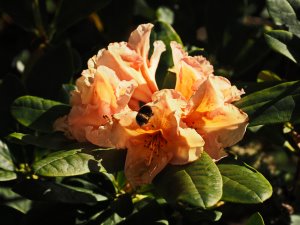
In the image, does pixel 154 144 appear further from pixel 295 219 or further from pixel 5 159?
pixel 295 219

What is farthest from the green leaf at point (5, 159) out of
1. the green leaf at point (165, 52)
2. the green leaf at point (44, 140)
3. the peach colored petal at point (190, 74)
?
the peach colored petal at point (190, 74)

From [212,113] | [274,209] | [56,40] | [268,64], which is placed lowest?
[274,209]

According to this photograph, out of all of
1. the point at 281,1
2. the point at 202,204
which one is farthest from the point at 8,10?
the point at 202,204

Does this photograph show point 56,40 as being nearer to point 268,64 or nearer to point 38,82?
point 38,82

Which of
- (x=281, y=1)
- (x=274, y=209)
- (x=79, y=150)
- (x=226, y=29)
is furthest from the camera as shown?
(x=226, y=29)

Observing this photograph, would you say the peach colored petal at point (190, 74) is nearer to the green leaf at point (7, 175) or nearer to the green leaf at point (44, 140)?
the green leaf at point (44, 140)

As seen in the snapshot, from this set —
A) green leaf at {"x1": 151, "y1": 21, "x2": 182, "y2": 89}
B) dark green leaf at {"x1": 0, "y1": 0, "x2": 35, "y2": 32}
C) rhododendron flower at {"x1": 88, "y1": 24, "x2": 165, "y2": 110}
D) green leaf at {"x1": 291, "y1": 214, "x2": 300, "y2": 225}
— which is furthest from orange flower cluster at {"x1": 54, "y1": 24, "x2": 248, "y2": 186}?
dark green leaf at {"x1": 0, "y1": 0, "x2": 35, "y2": 32}

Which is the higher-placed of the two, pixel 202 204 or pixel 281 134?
pixel 202 204

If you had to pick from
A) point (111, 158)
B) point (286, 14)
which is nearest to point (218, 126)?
point (111, 158)
